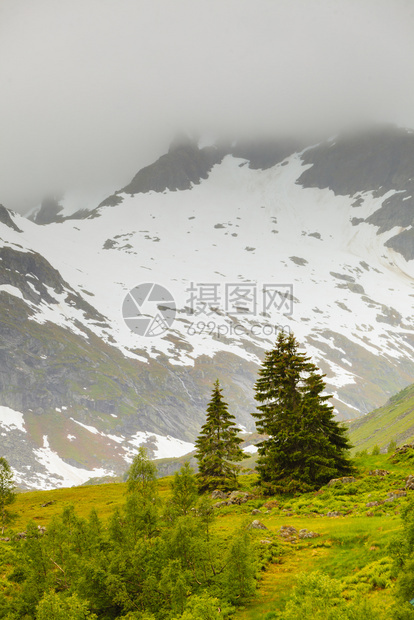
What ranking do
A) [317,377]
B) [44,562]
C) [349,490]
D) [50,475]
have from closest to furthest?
[44,562] → [349,490] → [317,377] → [50,475]

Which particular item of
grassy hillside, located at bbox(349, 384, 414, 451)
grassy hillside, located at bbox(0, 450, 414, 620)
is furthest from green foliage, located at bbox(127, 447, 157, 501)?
grassy hillside, located at bbox(349, 384, 414, 451)

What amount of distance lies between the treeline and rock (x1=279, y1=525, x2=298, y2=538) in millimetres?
4694

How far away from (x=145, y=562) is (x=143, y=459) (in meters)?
16.2

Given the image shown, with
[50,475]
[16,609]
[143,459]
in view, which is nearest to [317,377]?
[143,459]

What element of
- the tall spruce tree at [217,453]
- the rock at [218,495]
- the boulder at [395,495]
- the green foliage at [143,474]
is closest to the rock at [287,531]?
the boulder at [395,495]

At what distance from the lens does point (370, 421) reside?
478 ft

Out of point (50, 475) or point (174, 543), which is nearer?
point (174, 543)

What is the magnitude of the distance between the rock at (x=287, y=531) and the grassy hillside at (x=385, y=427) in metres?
69.5

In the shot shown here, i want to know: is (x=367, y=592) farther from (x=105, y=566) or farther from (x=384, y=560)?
(x=105, y=566)

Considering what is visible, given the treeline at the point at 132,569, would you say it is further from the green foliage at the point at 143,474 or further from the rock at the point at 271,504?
the rock at the point at 271,504

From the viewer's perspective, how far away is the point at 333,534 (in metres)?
25.4

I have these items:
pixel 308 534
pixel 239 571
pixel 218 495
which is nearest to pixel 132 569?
pixel 239 571

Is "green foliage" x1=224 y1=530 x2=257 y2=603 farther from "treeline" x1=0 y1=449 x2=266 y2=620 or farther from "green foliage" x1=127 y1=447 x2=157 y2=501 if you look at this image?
"green foliage" x1=127 y1=447 x2=157 y2=501

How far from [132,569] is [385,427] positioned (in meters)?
115
